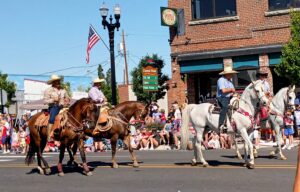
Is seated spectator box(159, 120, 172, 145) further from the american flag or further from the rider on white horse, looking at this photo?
the rider on white horse

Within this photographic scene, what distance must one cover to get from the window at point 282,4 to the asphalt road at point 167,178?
40.5 ft

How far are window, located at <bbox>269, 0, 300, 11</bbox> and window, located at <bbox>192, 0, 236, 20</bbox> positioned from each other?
2063 mm

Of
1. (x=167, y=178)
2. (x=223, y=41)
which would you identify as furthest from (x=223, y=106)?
(x=223, y=41)

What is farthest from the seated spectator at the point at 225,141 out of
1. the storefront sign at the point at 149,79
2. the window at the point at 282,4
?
the window at the point at 282,4

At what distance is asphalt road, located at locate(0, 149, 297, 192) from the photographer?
995 centimetres

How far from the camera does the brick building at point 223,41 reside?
25031 millimetres

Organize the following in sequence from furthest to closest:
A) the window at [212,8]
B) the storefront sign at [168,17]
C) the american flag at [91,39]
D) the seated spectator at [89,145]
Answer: the american flag at [91,39] < the storefront sign at [168,17] < the window at [212,8] < the seated spectator at [89,145]

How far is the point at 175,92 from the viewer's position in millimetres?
27859

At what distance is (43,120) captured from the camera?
41.4 ft

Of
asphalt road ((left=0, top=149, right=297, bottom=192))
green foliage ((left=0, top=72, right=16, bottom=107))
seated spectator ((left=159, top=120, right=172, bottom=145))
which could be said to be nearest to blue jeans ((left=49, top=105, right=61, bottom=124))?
asphalt road ((left=0, top=149, right=297, bottom=192))

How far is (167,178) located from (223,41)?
53.4 ft

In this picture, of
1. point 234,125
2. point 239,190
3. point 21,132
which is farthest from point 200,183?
point 21,132

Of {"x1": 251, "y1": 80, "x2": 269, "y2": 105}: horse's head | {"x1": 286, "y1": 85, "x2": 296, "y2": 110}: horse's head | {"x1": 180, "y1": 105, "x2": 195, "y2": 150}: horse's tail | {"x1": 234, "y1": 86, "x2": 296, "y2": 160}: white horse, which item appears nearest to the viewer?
{"x1": 251, "y1": 80, "x2": 269, "y2": 105}: horse's head

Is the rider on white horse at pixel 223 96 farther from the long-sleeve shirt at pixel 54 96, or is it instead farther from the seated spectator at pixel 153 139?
the seated spectator at pixel 153 139
